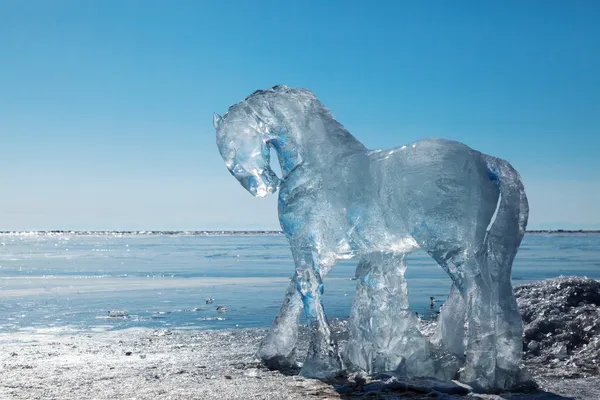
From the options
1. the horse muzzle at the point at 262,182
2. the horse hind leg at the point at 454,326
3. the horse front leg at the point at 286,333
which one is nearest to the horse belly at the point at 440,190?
the horse muzzle at the point at 262,182

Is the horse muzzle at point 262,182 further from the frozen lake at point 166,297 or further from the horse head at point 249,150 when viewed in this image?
the frozen lake at point 166,297

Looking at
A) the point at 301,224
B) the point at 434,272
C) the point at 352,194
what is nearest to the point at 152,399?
the point at 301,224

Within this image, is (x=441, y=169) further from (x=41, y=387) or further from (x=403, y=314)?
(x=41, y=387)

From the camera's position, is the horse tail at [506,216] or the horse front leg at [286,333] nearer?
the horse tail at [506,216]

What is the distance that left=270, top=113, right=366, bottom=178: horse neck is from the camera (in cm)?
791

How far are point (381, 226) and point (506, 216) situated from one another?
1.39m

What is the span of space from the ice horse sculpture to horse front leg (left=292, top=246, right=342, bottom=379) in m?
0.01

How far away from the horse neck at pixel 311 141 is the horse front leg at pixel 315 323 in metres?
1.06

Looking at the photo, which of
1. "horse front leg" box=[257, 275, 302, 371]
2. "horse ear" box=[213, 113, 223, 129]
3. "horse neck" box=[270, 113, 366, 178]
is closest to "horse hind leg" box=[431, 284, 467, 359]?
"horse front leg" box=[257, 275, 302, 371]

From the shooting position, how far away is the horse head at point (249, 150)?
26.3ft

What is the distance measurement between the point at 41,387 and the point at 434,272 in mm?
22254

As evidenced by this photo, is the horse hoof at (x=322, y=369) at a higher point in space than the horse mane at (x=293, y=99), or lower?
lower

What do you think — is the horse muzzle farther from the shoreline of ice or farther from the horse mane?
the shoreline of ice

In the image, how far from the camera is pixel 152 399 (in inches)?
243
